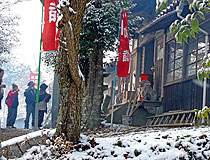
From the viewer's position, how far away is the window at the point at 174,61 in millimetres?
14547

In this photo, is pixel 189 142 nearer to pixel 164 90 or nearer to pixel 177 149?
pixel 177 149

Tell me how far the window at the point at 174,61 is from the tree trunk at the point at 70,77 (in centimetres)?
951

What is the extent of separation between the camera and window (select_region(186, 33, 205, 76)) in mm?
12689

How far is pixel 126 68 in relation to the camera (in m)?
11.5

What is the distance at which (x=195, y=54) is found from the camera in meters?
13.1

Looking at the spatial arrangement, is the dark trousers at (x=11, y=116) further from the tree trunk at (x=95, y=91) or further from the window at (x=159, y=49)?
the window at (x=159, y=49)

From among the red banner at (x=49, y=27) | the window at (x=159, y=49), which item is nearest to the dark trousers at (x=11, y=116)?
the red banner at (x=49, y=27)

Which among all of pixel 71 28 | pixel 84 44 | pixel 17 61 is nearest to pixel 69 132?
pixel 71 28

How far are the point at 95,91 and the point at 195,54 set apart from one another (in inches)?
153

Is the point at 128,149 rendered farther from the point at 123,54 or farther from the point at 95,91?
the point at 95,91

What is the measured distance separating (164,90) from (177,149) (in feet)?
36.0

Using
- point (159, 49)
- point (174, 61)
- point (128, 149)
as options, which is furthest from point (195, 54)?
point (128, 149)

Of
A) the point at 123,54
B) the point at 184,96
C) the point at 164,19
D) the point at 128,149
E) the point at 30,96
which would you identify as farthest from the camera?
the point at 30,96

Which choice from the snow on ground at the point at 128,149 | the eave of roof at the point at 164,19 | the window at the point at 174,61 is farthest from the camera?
the window at the point at 174,61
